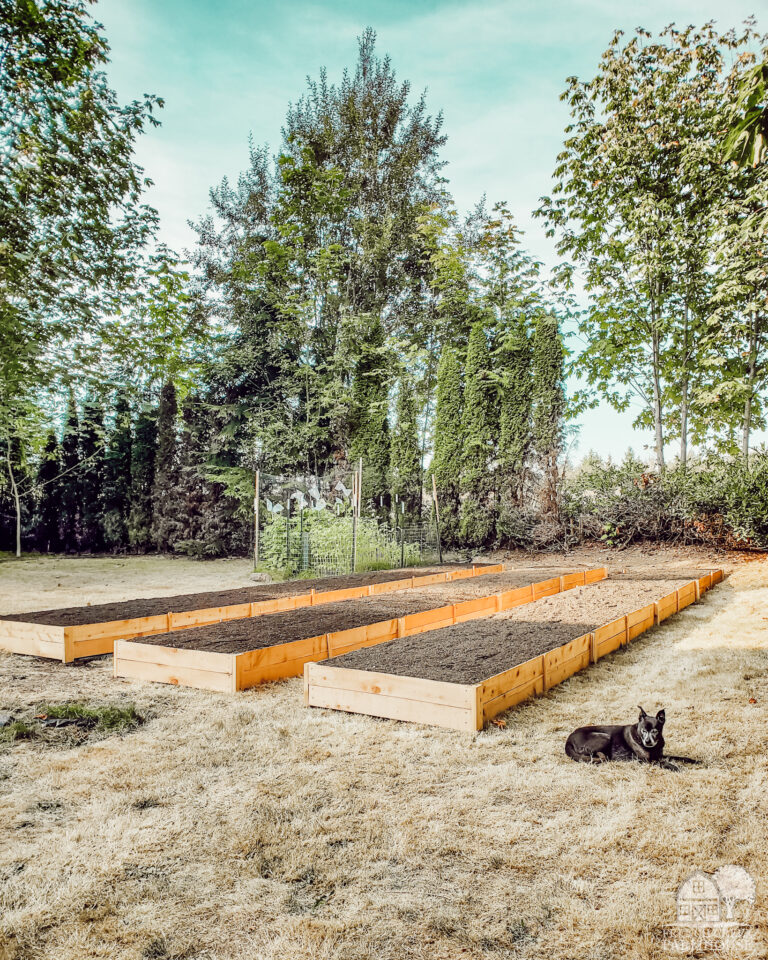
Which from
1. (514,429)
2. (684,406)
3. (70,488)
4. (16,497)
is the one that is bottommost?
(16,497)

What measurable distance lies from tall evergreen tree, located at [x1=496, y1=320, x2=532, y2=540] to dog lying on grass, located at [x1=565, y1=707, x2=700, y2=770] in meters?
10.4

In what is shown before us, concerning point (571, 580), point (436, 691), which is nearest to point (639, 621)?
point (571, 580)

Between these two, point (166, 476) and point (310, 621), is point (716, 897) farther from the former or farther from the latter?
point (166, 476)

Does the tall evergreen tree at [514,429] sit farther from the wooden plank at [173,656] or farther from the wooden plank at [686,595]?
the wooden plank at [173,656]

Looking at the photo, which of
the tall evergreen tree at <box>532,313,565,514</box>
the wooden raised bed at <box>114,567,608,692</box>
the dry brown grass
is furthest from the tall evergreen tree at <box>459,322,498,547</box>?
the dry brown grass

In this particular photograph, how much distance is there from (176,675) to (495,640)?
7.37 ft

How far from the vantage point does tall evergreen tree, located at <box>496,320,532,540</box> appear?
1342cm

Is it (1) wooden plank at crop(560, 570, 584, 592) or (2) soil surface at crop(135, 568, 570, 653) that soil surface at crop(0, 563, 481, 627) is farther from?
(1) wooden plank at crop(560, 570, 584, 592)

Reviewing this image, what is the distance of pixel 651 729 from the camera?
2.78m

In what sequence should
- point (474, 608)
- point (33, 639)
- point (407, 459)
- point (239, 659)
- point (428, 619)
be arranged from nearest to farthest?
1. point (239, 659)
2. point (33, 639)
3. point (428, 619)
4. point (474, 608)
5. point (407, 459)

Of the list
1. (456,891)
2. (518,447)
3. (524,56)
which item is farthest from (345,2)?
(518,447)

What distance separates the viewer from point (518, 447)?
13461 millimetres

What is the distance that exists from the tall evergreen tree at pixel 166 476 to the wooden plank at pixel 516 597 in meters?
10.8

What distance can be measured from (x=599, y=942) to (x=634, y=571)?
8703 mm
